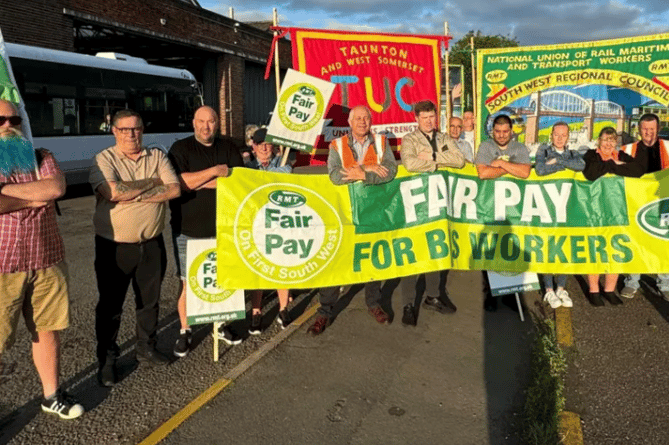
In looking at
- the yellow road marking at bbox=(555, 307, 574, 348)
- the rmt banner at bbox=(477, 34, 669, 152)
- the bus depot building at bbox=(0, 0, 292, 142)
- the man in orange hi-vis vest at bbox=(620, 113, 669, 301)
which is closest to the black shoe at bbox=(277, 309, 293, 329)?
the yellow road marking at bbox=(555, 307, 574, 348)

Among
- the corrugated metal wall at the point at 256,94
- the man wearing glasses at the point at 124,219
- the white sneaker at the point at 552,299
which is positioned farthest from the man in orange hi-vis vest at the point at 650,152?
the corrugated metal wall at the point at 256,94

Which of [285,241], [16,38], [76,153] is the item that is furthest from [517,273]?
[16,38]

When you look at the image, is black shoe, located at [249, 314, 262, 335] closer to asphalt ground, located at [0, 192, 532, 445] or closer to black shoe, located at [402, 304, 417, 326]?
asphalt ground, located at [0, 192, 532, 445]

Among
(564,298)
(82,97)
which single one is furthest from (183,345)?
(82,97)

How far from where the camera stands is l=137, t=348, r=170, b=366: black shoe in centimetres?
442

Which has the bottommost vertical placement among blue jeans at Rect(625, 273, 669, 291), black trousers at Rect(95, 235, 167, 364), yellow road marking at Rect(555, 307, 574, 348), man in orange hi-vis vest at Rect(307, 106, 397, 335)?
yellow road marking at Rect(555, 307, 574, 348)

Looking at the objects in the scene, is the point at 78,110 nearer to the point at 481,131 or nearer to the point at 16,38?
the point at 16,38

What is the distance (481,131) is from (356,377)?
664cm

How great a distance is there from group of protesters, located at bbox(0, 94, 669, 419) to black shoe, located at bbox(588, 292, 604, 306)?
0.02 m

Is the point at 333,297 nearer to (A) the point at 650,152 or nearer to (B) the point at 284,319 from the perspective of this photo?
(B) the point at 284,319

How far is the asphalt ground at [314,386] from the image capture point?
11.6 feet

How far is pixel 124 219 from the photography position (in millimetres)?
4020

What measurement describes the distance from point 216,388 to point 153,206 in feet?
4.67

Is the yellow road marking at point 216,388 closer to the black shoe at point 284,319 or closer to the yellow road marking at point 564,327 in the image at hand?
the black shoe at point 284,319
